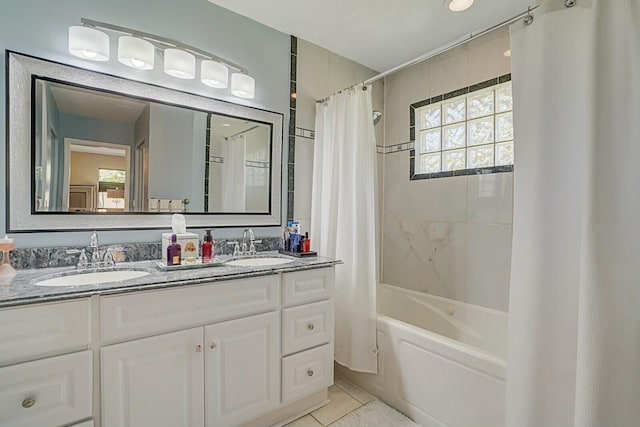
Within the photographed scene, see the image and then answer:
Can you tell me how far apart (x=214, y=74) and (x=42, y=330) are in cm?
149

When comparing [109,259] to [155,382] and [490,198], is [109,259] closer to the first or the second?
[155,382]

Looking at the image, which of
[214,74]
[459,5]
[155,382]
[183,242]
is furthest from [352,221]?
[459,5]

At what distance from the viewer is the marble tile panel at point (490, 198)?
2.03m

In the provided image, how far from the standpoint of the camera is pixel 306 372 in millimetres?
1680

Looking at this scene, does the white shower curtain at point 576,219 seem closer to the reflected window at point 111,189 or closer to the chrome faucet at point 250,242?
the chrome faucet at point 250,242

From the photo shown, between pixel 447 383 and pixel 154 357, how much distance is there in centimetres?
138

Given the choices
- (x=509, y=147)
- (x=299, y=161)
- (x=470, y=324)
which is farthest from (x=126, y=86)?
(x=470, y=324)

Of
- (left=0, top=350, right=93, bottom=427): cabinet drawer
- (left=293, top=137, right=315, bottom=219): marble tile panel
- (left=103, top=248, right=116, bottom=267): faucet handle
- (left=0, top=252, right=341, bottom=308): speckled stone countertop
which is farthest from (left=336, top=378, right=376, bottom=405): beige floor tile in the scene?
(left=103, top=248, right=116, bottom=267): faucet handle

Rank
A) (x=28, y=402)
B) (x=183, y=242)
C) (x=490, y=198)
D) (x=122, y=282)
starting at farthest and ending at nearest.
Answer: (x=490, y=198) < (x=183, y=242) < (x=122, y=282) < (x=28, y=402)

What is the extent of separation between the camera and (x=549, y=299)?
112cm

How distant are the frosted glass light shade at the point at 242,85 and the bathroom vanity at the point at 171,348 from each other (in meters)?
1.16

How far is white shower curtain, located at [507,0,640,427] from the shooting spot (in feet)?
3.12

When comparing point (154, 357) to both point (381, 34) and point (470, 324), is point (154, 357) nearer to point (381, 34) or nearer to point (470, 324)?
point (470, 324)

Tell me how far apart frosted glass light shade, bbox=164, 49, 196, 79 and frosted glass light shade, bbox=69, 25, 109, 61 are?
0.90 feet
